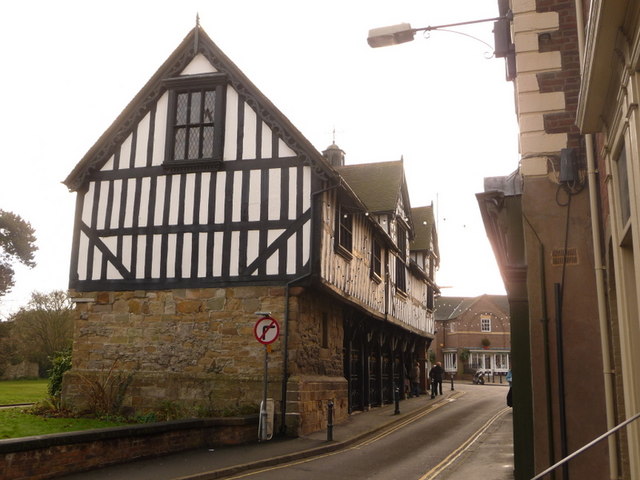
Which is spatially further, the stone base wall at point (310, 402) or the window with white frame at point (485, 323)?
the window with white frame at point (485, 323)

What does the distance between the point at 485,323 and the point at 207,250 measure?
49952 mm

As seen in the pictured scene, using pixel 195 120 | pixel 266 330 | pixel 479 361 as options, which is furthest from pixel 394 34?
pixel 479 361

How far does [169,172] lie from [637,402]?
12.9m

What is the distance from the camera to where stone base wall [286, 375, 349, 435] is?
14.1 m

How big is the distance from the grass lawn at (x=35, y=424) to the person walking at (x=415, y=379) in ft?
57.9

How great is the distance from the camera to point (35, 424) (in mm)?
12734

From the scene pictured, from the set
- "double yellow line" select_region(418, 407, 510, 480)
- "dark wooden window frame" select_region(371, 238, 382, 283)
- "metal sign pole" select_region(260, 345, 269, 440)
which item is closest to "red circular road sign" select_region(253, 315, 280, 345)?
"metal sign pole" select_region(260, 345, 269, 440)

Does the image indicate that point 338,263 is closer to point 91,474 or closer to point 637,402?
point 91,474

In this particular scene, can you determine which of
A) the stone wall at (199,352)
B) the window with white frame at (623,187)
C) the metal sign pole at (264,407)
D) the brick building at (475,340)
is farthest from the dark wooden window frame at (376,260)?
the brick building at (475,340)

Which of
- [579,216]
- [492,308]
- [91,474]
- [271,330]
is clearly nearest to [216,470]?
[91,474]

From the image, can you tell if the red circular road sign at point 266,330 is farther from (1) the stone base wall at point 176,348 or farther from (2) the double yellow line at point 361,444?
(2) the double yellow line at point 361,444

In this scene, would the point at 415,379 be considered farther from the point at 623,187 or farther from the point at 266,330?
the point at 623,187

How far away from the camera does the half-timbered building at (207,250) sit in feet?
48.4

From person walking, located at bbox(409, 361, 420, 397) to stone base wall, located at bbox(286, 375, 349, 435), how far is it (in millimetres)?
12741
